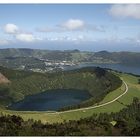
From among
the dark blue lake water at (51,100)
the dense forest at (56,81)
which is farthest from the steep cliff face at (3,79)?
the dark blue lake water at (51,100)

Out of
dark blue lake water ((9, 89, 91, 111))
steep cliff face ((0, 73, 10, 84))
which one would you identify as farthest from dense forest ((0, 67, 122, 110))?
dark blue lake water ((9, 89, 91, 111))

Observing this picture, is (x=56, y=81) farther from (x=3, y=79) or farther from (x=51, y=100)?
(x=51, y=100)

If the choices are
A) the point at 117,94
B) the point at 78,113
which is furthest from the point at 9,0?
the point at 117,94

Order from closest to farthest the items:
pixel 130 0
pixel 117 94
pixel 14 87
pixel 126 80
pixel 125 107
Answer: pixel 130 0 → pixel 125 107 → pixel 117 94 → pixel 126 80 → pixel 14 87

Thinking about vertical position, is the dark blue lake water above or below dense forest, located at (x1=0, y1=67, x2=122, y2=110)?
below

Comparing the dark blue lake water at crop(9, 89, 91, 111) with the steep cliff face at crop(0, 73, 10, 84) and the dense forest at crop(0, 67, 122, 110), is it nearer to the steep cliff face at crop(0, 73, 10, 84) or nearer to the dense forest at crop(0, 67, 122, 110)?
the dense forest at crop(0, 67, 122, 110)

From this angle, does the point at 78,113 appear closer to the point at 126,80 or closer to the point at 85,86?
the point at 126,80

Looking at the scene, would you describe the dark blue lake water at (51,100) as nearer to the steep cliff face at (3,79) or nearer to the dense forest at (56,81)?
the dense forest at (56,81)
